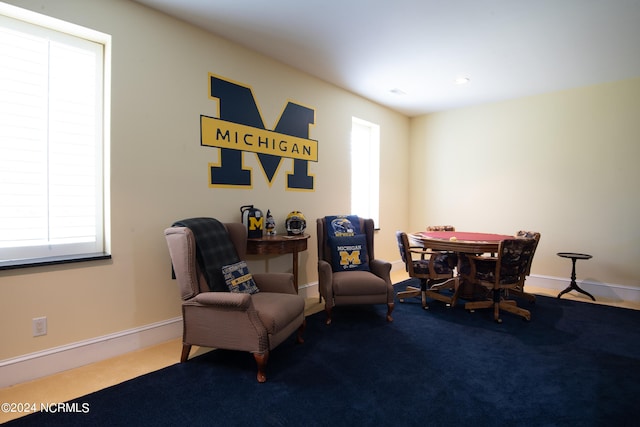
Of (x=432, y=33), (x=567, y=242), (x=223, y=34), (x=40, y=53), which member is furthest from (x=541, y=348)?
(x=40, y=53)

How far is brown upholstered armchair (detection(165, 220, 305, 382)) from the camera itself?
2.34 meters

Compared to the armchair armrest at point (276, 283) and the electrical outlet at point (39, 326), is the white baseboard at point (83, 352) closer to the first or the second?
the electrical outlet at point (39, 326)

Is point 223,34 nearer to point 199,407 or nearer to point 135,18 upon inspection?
point 135,18

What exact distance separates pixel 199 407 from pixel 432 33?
3.54m

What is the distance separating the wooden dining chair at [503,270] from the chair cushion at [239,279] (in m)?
2.37

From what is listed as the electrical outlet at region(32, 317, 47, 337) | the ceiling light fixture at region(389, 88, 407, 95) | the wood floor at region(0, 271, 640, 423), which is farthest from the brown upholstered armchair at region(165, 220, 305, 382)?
the ceiling light fixture at region(389, 88, 407, 95)

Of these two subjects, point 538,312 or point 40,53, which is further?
point 538,312

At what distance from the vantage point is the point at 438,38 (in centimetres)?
328

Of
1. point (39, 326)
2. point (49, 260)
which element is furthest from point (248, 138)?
point (39, 326)

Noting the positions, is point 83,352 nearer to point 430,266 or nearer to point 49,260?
point 49,260

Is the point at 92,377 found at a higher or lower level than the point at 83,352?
lower

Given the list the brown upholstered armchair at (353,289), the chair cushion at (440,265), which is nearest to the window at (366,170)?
the chair cushion at (440,265)

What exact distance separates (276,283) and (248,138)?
157cm

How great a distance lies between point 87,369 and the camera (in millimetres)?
2490
